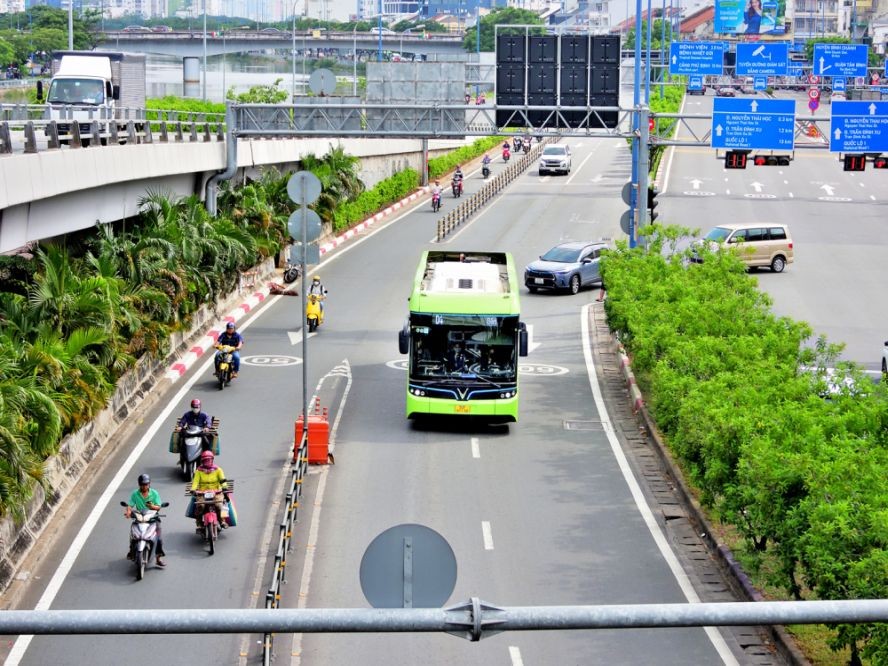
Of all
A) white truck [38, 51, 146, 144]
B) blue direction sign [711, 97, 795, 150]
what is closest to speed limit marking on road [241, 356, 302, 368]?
white truck [38, 51, 146, 144]

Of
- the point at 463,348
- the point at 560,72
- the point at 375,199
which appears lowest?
the point at 463,348

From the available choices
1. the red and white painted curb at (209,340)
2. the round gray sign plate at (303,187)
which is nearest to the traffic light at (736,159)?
the red and white painted curb at (209,340)

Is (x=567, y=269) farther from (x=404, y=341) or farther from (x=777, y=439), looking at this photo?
(x=777, y=439)

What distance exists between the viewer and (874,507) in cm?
1302

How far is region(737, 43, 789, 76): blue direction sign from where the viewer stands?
279 feet

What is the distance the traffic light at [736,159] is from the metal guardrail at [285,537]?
27884mm

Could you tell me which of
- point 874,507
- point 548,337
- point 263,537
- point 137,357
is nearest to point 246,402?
point 137,357

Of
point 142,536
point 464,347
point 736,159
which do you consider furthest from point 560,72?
point 142,536

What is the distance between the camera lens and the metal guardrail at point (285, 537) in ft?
48.1

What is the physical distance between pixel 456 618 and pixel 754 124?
4140 centimetres

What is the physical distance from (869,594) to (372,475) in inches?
478

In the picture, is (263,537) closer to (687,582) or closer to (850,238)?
(687,582)

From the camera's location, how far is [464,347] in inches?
987

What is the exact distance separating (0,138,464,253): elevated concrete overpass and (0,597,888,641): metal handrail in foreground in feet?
63.2
